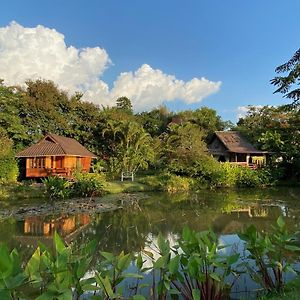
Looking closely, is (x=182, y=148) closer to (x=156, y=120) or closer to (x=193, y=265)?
(x=156, y=120)

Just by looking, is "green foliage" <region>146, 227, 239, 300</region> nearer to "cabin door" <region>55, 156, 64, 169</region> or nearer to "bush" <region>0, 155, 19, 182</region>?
"bush" <region>0, 155, 19, 182</region>

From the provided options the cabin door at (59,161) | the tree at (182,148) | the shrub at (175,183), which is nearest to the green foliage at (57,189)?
the cabin door at (59,161)

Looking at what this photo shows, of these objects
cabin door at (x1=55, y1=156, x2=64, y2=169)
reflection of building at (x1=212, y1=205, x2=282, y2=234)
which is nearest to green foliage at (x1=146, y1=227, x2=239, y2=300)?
reflection of building at (x1=212, y1=205, x2=282, y2=234)

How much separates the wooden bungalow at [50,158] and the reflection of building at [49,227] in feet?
37.4

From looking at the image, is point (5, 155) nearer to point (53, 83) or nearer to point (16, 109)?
point (16, 109)

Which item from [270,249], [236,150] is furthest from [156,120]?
[270,249]

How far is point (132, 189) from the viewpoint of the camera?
76.3 ft

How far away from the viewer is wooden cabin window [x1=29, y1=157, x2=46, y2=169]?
84.9ft

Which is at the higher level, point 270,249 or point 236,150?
point 236,150

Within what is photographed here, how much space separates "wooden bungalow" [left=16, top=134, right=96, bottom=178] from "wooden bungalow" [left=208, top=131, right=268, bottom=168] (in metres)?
15.1

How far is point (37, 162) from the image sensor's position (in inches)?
1025

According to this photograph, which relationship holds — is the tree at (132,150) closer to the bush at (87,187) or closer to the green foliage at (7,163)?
the bush at (87,187)

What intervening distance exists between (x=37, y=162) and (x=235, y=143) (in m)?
19.8

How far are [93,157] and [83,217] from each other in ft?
55.1
